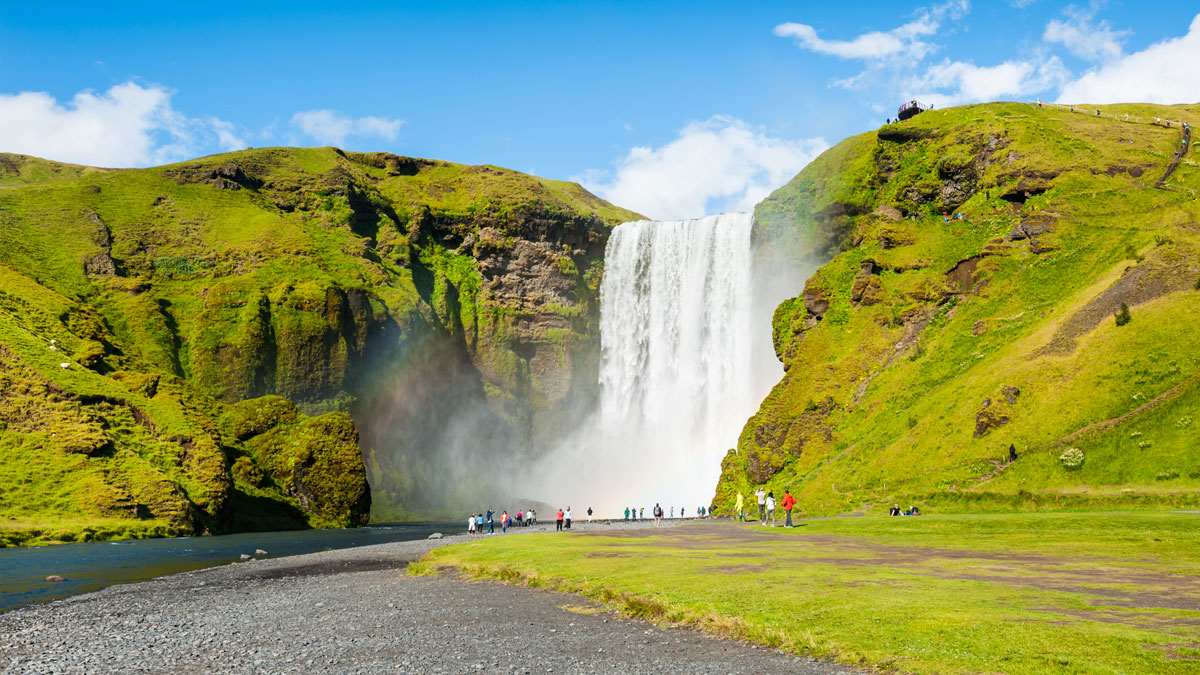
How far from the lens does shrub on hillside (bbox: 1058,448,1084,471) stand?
143 ft

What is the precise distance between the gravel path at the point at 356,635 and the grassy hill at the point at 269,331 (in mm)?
36181

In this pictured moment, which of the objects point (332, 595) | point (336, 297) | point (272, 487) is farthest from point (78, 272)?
point (332, 595)

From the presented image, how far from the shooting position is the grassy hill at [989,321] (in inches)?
1784

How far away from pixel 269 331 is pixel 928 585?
10183cm

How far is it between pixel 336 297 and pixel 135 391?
3463 cm

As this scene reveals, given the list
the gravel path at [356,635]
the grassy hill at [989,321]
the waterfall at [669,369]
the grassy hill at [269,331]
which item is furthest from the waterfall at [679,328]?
the gravel path at [356,635]

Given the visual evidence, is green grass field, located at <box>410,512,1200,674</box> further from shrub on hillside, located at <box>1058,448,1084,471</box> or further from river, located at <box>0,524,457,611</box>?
river, located at <box>0,524,457,611</box>

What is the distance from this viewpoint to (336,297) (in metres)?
109

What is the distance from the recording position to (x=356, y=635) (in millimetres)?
19203

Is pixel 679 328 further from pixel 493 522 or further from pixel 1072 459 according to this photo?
pixel 1072 459

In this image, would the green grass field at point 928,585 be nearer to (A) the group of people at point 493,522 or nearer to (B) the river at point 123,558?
(B) the river at point 123,558

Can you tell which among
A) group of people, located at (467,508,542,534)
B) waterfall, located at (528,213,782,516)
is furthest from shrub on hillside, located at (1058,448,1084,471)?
waterfall, located at (528,213,782,516)

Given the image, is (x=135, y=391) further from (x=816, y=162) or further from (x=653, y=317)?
(x=816, y=162)

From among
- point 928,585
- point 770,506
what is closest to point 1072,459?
point 770,506
